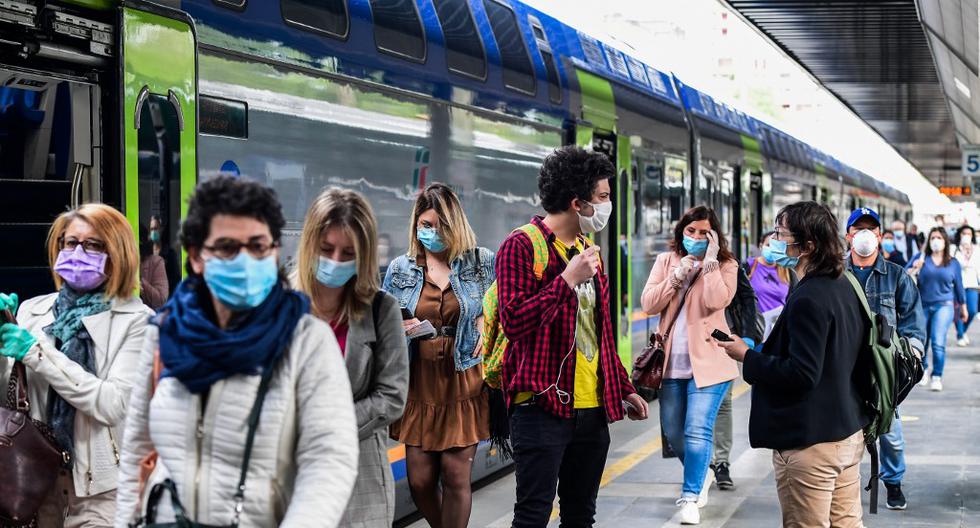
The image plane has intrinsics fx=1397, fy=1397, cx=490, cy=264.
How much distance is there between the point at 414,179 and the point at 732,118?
9.68m

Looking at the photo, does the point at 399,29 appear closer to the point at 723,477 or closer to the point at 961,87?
the point at 723,477

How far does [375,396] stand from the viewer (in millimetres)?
3959

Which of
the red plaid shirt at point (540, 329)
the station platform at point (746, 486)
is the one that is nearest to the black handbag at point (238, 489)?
the red plaid shirt at point (540, 329)

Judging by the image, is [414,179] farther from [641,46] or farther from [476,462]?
[641,46]

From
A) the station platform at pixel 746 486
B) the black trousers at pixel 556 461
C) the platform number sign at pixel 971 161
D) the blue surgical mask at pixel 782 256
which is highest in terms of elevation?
the platform number sign at pixel 971 161

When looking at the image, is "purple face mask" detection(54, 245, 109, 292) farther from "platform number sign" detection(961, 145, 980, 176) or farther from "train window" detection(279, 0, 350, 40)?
"platform number sign" detection(961, 145, 980, 176)

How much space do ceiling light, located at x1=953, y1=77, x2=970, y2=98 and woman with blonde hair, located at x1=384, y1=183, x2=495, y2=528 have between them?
23.6 meters

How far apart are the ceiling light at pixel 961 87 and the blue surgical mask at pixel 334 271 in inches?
1006

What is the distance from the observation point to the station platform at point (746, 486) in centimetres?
749

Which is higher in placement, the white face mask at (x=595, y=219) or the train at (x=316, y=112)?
the train at (x=316, y=112)

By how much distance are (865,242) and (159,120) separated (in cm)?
416

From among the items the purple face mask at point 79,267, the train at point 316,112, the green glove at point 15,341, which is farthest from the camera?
the train at point 316,112

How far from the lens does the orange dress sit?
18.8 ft

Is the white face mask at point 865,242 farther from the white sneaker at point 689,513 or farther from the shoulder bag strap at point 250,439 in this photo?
the shoulder bag strap at point 250,439
